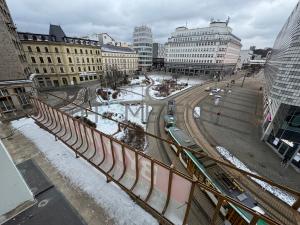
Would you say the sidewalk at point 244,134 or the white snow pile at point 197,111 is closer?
the sidewalk at point 244,134

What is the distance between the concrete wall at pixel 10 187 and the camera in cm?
265

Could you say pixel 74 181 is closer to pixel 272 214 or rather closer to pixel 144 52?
pixel 272 214

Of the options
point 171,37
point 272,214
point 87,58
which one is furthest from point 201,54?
point 272,214

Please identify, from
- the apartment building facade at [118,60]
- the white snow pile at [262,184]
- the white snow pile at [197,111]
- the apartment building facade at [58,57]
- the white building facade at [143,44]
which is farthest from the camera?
the white building facade at [143,44]

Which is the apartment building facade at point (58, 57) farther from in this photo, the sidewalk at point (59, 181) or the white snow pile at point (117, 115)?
the sidewalk at point (59, 181)

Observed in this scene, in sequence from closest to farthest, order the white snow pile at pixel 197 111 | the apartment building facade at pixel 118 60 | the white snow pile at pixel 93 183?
the white snow pile at pixel 93 183, the white snow pile at pixel 197 111, the apartment building facade at pixel 118 60

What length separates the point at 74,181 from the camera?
4191mm

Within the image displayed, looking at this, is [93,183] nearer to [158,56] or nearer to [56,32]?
[56,32]

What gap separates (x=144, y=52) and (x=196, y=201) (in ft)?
291

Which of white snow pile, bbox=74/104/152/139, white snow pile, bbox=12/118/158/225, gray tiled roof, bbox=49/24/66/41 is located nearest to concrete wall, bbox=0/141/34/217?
white snow pile, bbox=12/118/158/225

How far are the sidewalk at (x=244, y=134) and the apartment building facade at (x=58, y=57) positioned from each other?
138 feet

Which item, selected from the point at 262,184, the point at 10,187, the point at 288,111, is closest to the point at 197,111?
the point at 288,111

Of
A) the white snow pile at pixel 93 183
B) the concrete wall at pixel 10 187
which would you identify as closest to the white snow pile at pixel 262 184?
the white snow pile at pixel 93 183

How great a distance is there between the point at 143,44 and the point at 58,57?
5527cm
